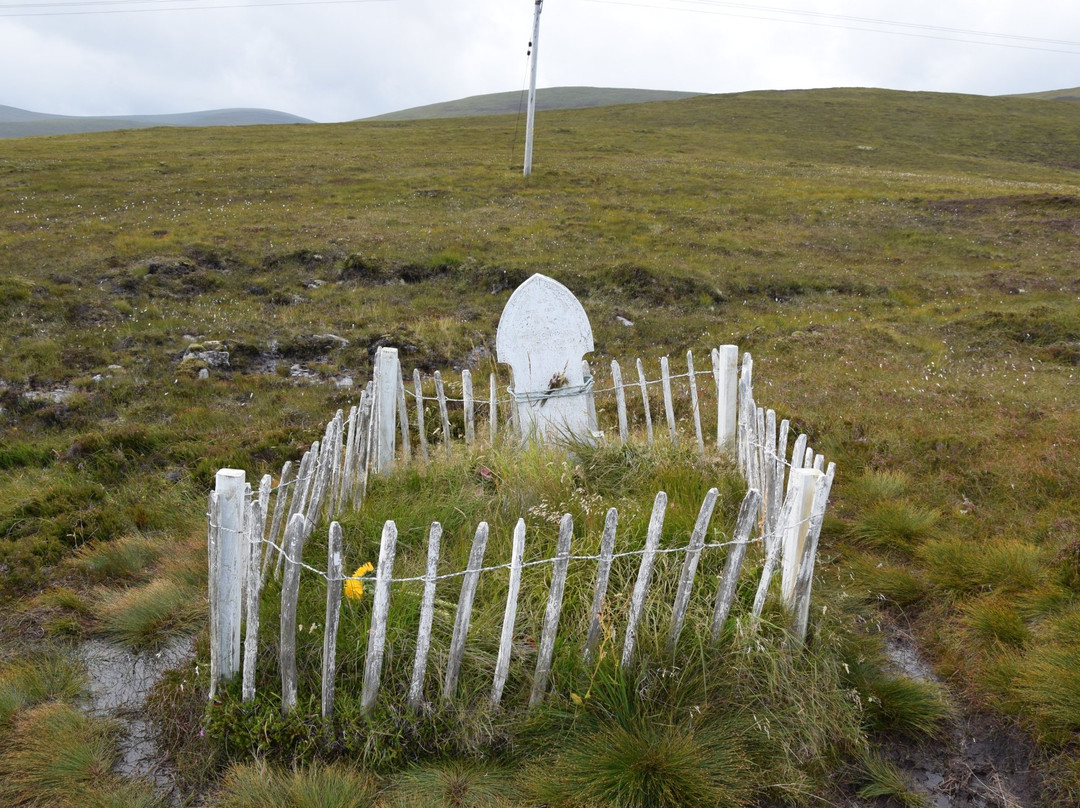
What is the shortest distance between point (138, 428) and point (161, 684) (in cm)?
564

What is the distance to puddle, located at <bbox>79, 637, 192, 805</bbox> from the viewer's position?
376 cm

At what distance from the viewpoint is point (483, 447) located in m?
6.90

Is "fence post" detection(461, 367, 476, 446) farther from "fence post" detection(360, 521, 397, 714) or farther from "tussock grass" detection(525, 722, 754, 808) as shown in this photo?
"tussock grass" detection(525, 722, 754, 808)

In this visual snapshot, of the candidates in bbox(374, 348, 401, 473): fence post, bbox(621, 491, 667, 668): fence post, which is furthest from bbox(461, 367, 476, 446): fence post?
bbox(621, 491, 667, 668): fence post

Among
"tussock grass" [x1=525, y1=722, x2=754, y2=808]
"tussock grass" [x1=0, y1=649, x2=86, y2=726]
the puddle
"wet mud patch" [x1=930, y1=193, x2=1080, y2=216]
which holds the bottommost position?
the puddle

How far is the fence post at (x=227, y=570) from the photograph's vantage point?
12.7ft

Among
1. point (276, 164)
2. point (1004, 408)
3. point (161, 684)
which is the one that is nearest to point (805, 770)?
point (161, 684)

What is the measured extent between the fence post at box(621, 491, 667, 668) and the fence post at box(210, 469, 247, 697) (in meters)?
2.12

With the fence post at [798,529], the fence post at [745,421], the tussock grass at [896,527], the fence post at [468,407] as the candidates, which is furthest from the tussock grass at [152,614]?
the tussock grass at [896,527]

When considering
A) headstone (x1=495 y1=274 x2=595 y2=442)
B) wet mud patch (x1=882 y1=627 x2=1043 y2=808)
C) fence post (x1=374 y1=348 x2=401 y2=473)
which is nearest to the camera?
wet mud patch (x1=882 y1=627 x2=1043 y2=808)

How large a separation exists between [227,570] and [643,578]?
224 cm

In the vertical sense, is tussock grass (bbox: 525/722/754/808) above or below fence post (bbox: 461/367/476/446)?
below

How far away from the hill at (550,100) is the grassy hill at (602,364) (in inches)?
4925

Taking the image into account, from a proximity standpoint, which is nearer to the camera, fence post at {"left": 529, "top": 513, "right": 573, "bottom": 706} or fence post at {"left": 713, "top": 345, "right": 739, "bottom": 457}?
fence post at {"left": 529, "top": 513, "right": 573, "bottom": 706}
